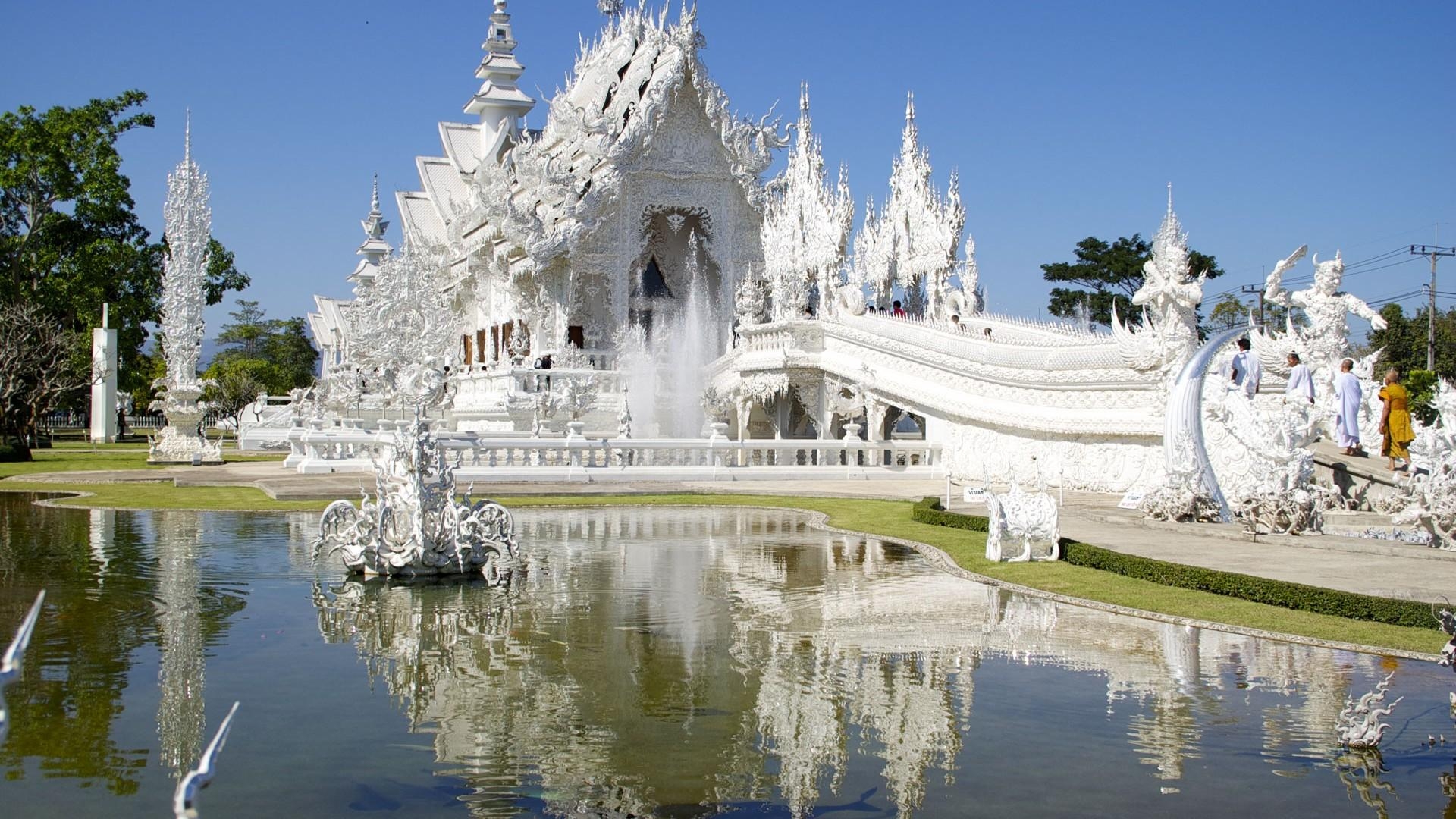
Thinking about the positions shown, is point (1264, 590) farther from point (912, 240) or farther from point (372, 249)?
point (372, 249)

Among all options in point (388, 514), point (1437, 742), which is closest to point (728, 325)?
point (388, 514)

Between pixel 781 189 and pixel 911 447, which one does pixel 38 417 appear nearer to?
pixel 781 189

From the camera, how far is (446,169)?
1892 inches

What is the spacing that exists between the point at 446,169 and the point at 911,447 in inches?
1189

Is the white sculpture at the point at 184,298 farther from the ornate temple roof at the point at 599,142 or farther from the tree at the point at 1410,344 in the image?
the tree at the point at 1410,344

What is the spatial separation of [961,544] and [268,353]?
80860 millimetres

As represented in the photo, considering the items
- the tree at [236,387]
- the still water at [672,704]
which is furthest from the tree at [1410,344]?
the tree at [236,387]

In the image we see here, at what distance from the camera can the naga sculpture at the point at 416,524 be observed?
10375mm

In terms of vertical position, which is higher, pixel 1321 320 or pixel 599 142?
pixel 599 142

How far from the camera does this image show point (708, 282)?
112 ft

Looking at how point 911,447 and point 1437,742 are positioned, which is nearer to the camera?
point 1437,742

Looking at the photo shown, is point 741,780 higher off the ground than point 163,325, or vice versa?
point 163,325

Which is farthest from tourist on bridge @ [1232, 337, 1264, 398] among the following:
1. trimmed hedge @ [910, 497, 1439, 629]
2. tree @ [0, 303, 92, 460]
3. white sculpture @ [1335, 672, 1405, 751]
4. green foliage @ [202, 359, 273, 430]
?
green foliage @ [202, 359, 273, 430]

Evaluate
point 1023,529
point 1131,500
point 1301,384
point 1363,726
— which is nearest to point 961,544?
point 1023,529
